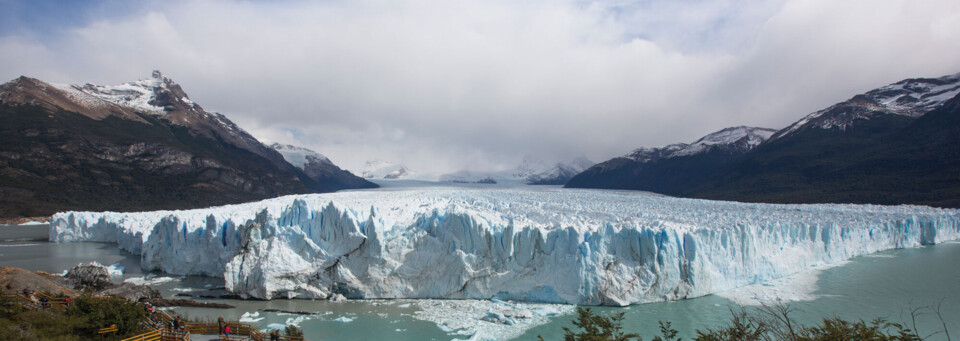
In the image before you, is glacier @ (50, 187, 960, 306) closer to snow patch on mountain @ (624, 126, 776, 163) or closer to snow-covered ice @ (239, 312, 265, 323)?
snow-covered ice @ (239, 312, 265, 323)

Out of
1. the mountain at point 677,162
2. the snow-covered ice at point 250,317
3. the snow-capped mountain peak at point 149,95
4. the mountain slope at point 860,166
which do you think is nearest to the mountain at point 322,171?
the snow-capped mountain peak at point 149,95

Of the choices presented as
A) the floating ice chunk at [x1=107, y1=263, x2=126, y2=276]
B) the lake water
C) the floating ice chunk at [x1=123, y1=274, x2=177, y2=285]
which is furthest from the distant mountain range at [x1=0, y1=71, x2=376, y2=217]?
the lake water

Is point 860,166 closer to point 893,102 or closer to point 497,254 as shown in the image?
point 893,102

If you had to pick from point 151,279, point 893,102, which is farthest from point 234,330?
point 893,102

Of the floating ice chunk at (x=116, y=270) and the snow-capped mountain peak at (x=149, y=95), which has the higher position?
the snow-capped mountain peak at (x=149, y=95)

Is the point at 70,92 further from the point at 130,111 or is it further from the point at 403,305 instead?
the point at 403,305

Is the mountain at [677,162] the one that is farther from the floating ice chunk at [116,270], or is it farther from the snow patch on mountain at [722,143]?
the floating ice chunk at [116,270]
